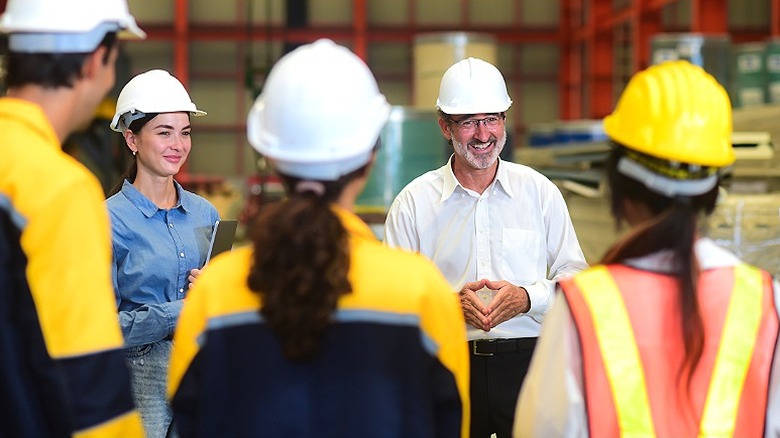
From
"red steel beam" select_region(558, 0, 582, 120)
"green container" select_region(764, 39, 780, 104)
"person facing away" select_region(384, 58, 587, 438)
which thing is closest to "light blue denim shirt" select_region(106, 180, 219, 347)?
"person facing away" select_region(384, 58, 587, 438)

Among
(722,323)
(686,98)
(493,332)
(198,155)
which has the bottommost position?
(198,155)

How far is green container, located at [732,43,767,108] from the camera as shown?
8828 millimetres

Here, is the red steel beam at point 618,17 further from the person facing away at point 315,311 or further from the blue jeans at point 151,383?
the person facing away at point 315,311

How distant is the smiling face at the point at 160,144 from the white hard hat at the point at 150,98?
0.12 ft

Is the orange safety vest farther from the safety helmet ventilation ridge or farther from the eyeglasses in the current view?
the eyeglasses

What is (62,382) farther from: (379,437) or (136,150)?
(136,150)

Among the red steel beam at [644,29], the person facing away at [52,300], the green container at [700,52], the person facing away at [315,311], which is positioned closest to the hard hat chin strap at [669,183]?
the person facing away at [315,311]

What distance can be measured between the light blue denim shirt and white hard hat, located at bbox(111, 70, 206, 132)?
0.25 m

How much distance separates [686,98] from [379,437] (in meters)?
0.93

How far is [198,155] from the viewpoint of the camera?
22.1 meters

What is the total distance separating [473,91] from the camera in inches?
152

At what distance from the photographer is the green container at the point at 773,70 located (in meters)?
8.45

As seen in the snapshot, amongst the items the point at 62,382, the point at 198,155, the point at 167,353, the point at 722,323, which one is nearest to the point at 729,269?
the point at 722,323

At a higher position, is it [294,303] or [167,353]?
[294,303]
